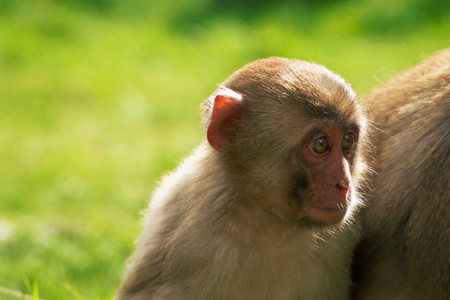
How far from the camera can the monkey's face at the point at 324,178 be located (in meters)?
3.72

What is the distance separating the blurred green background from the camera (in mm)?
7125

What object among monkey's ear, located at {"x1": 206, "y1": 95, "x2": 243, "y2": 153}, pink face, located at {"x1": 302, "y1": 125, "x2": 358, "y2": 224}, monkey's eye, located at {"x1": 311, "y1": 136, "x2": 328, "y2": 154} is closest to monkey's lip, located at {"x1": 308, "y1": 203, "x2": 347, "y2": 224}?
pink face, located at {"x1": 302, "y1": 125, "x2": 358, "y2": 224}

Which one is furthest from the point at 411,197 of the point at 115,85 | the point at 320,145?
the point at 115,85

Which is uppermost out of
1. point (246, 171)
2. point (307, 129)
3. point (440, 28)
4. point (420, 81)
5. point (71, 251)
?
point (440, 28)

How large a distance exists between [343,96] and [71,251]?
3.74 metres

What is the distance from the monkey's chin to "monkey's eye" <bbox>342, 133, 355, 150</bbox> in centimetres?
31

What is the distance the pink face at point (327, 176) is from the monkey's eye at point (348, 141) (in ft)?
0.16

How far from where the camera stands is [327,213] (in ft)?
12.2

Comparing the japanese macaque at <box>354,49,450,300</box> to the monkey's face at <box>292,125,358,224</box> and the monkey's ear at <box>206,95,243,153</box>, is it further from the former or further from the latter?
the monkey's ear at <box>206,95,243,153</box>

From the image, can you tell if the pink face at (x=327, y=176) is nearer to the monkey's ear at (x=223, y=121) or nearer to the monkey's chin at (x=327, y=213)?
the monkey's chin at (x=327, y=213)

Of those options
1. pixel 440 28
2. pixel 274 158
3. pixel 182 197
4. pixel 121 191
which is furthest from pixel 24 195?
pixel 440 28

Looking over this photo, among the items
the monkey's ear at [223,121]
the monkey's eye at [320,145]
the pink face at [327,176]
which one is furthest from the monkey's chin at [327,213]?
the monkey's ear at [223,121]

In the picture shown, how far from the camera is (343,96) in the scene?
3857 millimetres

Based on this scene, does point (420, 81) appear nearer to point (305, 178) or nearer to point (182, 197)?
point (305, 178)
